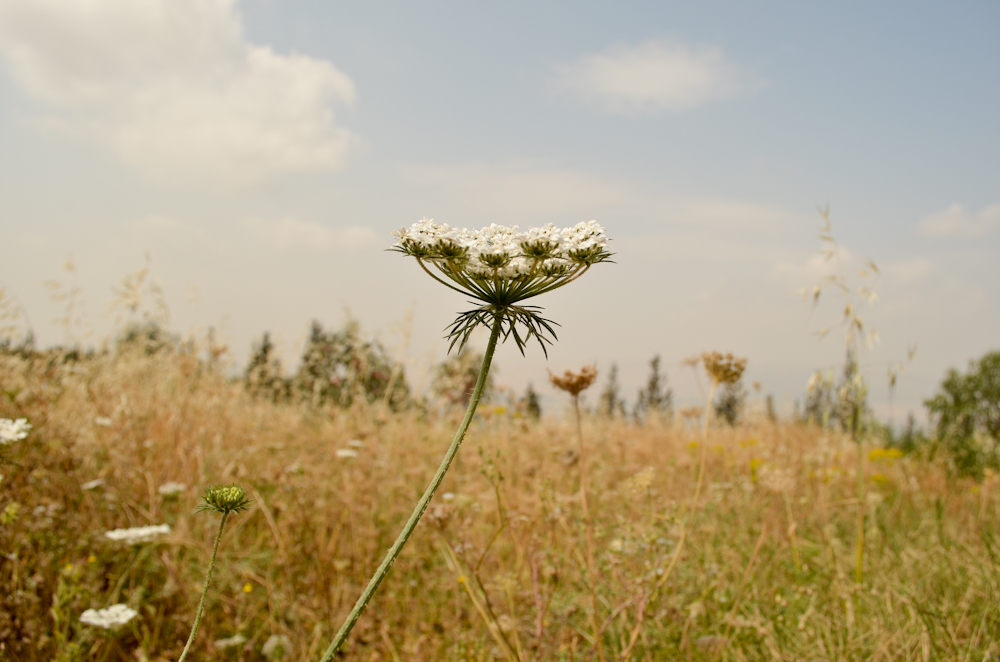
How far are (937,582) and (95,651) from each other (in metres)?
4.16

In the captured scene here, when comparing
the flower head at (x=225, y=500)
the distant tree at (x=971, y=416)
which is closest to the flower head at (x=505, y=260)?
the flower head at (x=225, y=500)

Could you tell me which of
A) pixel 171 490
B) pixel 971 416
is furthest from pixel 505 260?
pixel 971 416

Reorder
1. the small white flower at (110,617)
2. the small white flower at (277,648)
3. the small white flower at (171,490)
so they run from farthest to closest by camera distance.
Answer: the small white flower at (171,490) < the small white flower at (277,648) < the small white flower at (110,617)

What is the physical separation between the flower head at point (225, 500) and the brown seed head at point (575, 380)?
4.41 feet

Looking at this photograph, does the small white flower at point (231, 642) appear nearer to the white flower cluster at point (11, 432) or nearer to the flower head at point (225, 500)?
the white flower cluster at point (11, 432)

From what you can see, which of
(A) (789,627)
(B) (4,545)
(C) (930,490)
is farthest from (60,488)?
(C) (930,490)

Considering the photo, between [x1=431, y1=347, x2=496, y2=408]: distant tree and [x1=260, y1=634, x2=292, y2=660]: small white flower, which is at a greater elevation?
[x1=431, y1=347, x2=496, y2=408]: distant tree

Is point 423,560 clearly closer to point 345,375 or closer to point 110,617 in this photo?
point 110,617

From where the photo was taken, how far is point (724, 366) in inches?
110

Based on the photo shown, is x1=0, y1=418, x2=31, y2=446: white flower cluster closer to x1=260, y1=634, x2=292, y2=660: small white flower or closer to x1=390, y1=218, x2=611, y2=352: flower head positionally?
x1=260, y1=634, x2=292, y2=660: small white flower

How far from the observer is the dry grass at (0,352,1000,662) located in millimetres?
2566

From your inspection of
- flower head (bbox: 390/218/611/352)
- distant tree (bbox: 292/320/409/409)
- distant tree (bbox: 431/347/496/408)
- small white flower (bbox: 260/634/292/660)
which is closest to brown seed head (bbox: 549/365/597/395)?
flower head (bbox: 390/218/611/352)

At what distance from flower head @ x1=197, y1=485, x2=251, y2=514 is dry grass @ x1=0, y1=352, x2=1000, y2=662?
0.93 m

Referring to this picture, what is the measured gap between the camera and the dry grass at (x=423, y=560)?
8.42 feet
